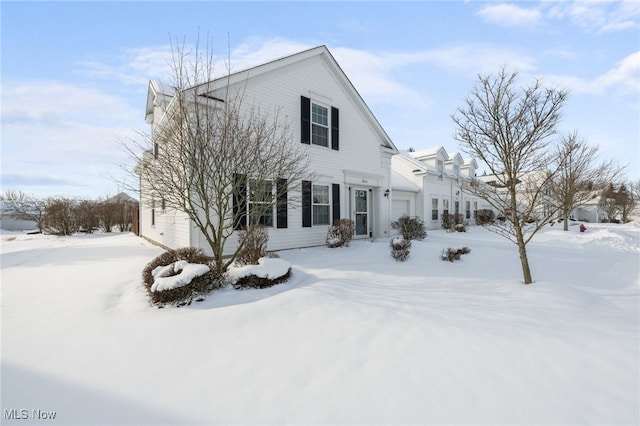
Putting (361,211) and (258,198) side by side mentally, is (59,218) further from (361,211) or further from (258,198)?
(361,211)

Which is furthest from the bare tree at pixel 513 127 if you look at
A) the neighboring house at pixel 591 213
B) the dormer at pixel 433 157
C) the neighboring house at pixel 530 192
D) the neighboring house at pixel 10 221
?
the neighboring house at pixel 591 213

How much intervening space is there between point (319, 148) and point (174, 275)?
7.07 meters

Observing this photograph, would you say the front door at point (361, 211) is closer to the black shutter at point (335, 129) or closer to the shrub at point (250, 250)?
the black shutter at point (335, 129)

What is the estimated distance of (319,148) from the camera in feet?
35.1

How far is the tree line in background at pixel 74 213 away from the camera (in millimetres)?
15930

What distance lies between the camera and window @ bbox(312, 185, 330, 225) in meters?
10.6

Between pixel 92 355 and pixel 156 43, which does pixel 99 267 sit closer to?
pixel 92 355

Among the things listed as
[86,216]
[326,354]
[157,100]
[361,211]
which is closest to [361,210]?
[361,211]

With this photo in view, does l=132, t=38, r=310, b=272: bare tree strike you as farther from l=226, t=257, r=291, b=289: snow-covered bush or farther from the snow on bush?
the snow on bush

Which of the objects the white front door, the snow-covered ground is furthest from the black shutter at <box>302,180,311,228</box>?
the snow-covered ground

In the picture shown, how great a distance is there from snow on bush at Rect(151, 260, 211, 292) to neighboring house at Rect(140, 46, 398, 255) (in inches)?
117

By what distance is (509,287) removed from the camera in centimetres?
574

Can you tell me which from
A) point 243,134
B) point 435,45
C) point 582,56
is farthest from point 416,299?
point 582,56

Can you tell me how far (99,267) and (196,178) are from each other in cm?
386
